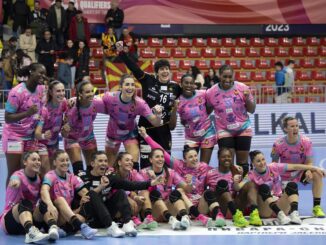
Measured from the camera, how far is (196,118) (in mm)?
9672

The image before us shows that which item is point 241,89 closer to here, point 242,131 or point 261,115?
point 242,131

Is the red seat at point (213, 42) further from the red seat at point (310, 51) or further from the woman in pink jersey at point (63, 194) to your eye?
the woman in pink jersey at point (63, 194)

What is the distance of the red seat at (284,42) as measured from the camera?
898 inches

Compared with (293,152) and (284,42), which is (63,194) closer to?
(293,152)

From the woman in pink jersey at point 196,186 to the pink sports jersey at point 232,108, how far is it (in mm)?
652

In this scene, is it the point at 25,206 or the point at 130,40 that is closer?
the point at 25,206

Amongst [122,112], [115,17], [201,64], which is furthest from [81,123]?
[201,64]

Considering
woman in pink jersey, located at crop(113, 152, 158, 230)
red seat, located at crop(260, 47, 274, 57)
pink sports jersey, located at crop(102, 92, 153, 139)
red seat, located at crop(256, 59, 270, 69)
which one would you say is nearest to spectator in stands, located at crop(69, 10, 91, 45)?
red seat, located at crop(256, 59, 270, 69)

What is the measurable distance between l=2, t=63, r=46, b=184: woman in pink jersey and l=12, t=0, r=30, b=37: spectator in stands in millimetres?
10322

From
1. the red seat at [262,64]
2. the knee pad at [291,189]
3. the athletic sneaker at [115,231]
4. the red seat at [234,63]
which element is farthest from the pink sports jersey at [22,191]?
the red seat at [262,64]

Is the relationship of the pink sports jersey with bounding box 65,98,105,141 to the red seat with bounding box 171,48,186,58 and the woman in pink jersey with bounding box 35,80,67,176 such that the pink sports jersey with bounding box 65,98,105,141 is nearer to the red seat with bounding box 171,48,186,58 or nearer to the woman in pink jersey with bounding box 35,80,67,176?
the woman in pink jersey with bounding box 35,80,67,176

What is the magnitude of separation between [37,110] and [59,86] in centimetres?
52

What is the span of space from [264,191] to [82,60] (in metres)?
11.1

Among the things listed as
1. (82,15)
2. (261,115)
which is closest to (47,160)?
(261,115)
